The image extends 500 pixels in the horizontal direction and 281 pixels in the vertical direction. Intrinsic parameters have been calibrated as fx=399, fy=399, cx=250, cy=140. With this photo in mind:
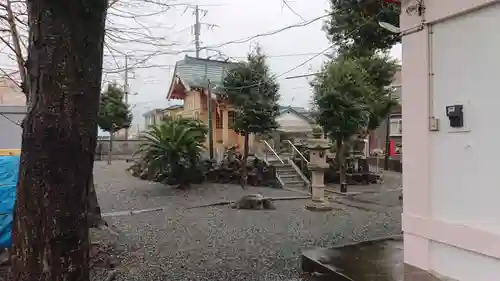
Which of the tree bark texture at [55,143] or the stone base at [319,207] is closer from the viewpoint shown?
the tree bark texture at [55,143]

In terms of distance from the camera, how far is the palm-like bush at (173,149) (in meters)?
12.1

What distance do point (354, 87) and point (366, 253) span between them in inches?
335

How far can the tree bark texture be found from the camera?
158 centimetres

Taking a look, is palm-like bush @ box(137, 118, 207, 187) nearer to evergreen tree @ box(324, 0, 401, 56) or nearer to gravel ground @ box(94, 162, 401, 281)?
gravel ground @ box(94, 162, 401, 281)

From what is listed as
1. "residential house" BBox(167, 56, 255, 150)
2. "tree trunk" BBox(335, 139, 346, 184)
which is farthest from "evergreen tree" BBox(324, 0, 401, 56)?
"residential house" BBox(167, 56, 255, 150)

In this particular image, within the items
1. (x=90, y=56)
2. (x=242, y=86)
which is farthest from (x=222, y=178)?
(x=90, y=56)

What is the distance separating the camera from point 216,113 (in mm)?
18609

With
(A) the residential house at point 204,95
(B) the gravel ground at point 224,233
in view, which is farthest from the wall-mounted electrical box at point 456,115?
(A) the residential house at point 204,95

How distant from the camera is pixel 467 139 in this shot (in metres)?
3.23

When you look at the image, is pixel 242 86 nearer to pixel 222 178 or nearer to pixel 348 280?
pixel 222 178

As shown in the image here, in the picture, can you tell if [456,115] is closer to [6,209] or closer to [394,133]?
[6,209]

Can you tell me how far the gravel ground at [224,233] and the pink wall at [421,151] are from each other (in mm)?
1430

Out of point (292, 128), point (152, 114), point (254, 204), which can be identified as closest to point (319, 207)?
point (254, 204)

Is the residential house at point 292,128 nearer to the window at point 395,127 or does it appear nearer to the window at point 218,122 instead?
the window at point 218,122
